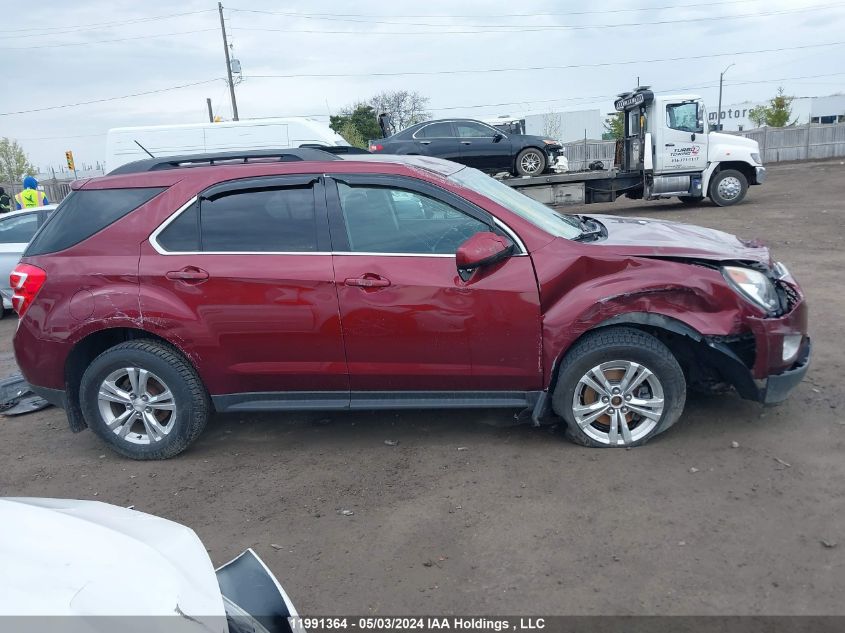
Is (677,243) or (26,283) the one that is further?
(26,283)

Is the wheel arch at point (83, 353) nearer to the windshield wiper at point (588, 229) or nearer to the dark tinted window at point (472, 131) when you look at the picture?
the windshield wiper at point (588, 229)

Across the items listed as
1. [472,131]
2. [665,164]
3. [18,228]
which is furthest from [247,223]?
[665,164]

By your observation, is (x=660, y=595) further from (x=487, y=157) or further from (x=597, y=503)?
(x=487, y=157)

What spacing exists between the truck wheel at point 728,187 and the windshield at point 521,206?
44.1 ft

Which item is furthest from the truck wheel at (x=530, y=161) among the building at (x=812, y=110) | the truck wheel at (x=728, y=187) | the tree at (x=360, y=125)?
the building at (x=812, y=110)

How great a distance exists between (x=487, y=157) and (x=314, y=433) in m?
13.2

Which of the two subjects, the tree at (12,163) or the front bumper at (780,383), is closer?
the front bumper at (780,383)

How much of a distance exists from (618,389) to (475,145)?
13550 mm

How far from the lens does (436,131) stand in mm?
17062

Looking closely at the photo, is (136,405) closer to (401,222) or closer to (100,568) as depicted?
(401,222)

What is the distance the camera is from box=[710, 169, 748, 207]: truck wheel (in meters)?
17.1

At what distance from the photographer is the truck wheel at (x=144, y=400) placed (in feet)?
14.9

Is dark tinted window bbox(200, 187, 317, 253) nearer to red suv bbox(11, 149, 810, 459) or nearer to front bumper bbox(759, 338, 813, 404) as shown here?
red suv bbox(11, 149, 810, 459)

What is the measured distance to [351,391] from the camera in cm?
450
